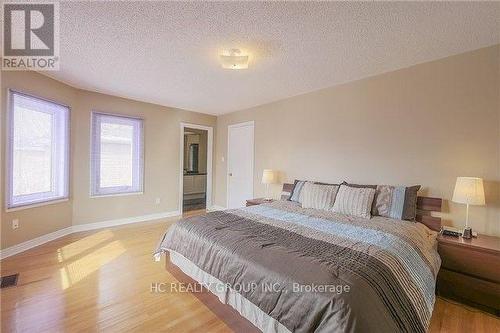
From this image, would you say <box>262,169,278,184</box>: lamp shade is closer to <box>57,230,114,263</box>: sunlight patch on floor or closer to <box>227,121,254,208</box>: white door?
<box>227,121,254,208</box>: white door

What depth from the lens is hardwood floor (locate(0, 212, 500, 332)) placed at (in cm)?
177

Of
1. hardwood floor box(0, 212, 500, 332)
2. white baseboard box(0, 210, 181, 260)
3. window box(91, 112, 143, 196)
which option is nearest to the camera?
hardwood floor box(0, 212, 500, 332)

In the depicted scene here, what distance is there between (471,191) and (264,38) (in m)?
2.35

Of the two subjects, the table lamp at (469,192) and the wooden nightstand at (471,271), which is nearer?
the wooden nightstand at (471,271)

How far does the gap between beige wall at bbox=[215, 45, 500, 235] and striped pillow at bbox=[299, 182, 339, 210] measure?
44 centimetres

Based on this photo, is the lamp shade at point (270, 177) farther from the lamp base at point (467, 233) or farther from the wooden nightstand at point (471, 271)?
the lamp base at point (467, 233)

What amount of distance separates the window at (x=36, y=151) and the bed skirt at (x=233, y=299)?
2439 millimetres

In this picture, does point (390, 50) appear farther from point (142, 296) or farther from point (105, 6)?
point (142, 296)

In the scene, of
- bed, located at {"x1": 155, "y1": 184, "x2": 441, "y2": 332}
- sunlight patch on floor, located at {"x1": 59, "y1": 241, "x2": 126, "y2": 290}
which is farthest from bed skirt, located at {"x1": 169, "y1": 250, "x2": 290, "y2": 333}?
sunlight patch on floor, located at {"x1": 59, "y1": 241, "x2": 126, "y2": 290}

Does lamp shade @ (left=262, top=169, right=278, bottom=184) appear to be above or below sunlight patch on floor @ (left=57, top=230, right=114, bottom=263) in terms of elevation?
above

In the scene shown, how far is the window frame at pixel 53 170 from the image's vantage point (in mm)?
2840

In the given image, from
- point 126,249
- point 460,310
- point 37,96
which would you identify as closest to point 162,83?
point 37,96

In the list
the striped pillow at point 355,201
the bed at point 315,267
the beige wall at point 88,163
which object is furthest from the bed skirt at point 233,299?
the beige wall at point 88,163

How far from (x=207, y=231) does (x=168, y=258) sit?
75cm
